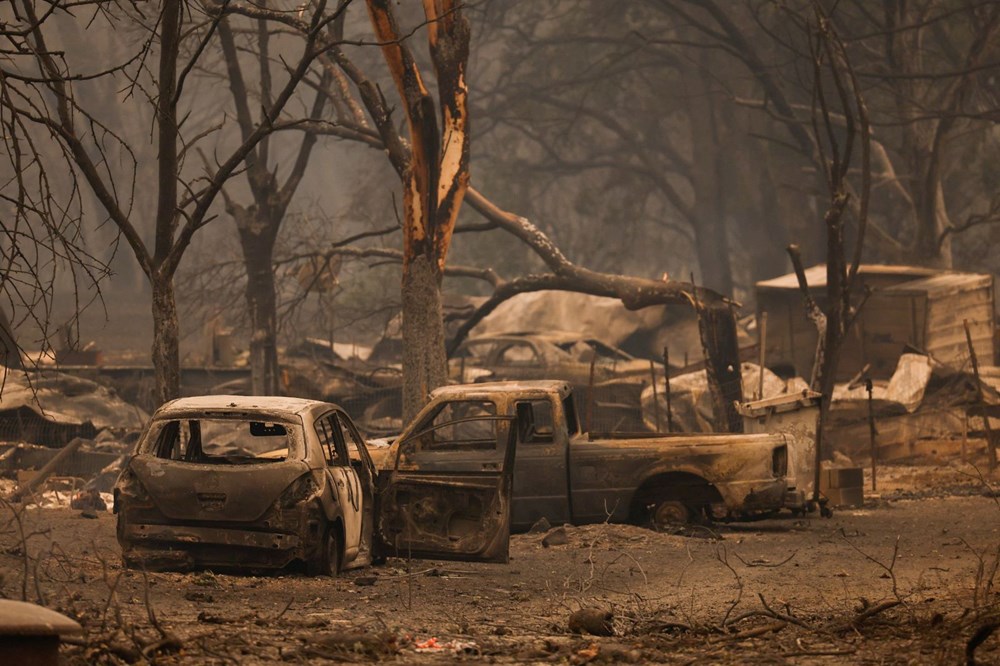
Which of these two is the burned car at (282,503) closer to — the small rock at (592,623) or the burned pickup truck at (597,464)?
the burned pickup truck at (597,464)

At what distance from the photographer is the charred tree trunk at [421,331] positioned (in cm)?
1795

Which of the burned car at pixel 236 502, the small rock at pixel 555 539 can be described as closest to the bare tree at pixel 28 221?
the burned car at pixel 236 502

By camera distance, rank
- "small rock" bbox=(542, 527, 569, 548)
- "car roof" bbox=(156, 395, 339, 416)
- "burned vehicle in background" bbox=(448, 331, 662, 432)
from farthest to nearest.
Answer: "burned vehicle in background" bbox=(448, 331, 662, 432)
"small rock" bbox=(542, 527, 569, 548)
"car roof" bbox=(156, 395, 339, 416)

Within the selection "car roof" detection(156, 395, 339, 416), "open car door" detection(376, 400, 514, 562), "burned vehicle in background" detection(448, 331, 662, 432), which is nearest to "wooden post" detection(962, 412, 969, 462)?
"burned vehicle in background" detection(448, 331, 662, 432)

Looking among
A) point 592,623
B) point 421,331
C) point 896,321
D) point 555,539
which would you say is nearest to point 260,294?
point 421,331

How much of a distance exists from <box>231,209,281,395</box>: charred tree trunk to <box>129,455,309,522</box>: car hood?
501 inches

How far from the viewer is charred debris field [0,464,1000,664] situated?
6824mm

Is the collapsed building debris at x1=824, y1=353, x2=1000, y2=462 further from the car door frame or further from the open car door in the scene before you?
the car door frame

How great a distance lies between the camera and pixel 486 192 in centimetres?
4356

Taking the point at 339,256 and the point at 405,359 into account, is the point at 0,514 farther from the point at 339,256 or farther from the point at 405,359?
the point at 339,256

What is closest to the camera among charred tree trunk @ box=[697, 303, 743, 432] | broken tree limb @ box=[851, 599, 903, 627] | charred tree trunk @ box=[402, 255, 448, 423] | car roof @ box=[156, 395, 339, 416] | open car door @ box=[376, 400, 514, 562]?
broken tree limb @ box=[851, 599, 903, 627]

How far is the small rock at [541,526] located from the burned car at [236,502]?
311cm

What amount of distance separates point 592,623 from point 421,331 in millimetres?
10577

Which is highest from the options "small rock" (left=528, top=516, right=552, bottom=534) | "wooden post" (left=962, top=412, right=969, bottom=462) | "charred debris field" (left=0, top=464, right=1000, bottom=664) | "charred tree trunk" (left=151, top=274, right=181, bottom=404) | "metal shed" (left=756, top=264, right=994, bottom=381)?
"metal shed" (left=756, top=264, right=994, bottom=381)
